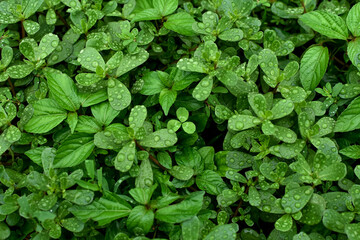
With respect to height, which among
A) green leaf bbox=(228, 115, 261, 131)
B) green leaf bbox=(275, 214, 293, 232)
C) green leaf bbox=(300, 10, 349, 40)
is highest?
green leaf bbox=(300, 10, 349, 40)

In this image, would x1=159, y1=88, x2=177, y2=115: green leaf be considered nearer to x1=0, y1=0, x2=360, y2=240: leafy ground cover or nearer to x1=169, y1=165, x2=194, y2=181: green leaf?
x1=0, y1=0, x2=360, y2=240: leafy ground cover

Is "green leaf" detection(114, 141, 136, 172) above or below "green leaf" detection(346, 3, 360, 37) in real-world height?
below

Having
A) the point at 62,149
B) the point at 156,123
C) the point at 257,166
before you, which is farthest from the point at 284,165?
the point at 62,149

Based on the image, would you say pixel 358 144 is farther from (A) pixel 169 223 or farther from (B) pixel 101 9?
(B) pixel 101 9

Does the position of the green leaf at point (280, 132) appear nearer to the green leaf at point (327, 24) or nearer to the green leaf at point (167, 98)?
the green leaf at point (167, 98)

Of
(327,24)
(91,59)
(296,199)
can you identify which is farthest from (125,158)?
(327,24)

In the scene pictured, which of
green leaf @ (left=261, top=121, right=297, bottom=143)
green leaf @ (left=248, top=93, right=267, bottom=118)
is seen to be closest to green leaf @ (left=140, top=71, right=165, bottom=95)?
green leaf @ (left=248, top=93, right=267, bottom=118)

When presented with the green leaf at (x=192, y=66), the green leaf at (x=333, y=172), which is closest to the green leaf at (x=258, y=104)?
the green leaf at (x=192, y=66)
